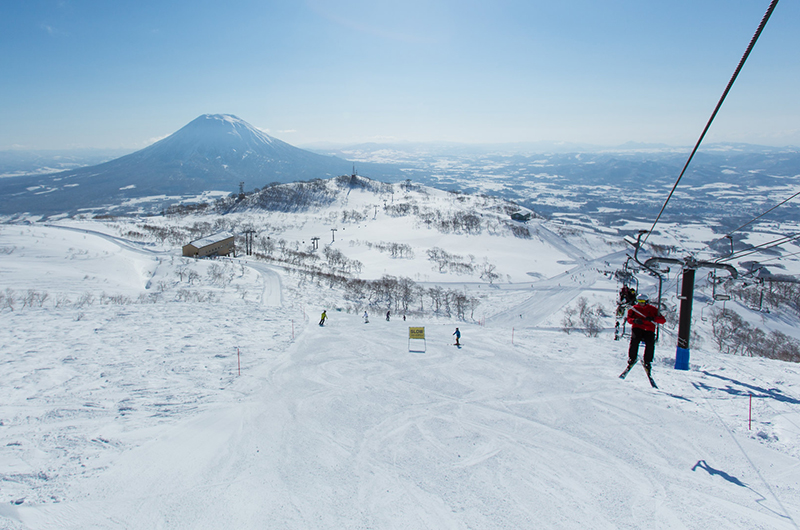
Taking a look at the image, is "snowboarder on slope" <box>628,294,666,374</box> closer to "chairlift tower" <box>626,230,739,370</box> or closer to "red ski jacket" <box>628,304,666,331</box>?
"red ski jacket" <box>628,304,666,331</box>

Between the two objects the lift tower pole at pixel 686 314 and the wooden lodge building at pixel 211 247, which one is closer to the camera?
the lift tower pole at pixel 686 314

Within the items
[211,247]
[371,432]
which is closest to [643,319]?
[371,432]

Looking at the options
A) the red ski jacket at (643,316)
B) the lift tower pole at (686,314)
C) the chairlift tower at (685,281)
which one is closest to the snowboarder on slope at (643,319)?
the red ski jacket at (643,316)

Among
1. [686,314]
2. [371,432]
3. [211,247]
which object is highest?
[686,314]

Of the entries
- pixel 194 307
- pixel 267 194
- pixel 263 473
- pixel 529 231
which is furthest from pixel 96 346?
pixel 267 194

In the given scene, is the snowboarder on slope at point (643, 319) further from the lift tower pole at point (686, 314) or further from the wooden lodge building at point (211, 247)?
the wooden lodge building at point (211, 247)

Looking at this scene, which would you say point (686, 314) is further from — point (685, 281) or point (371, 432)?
point (371, 432)
